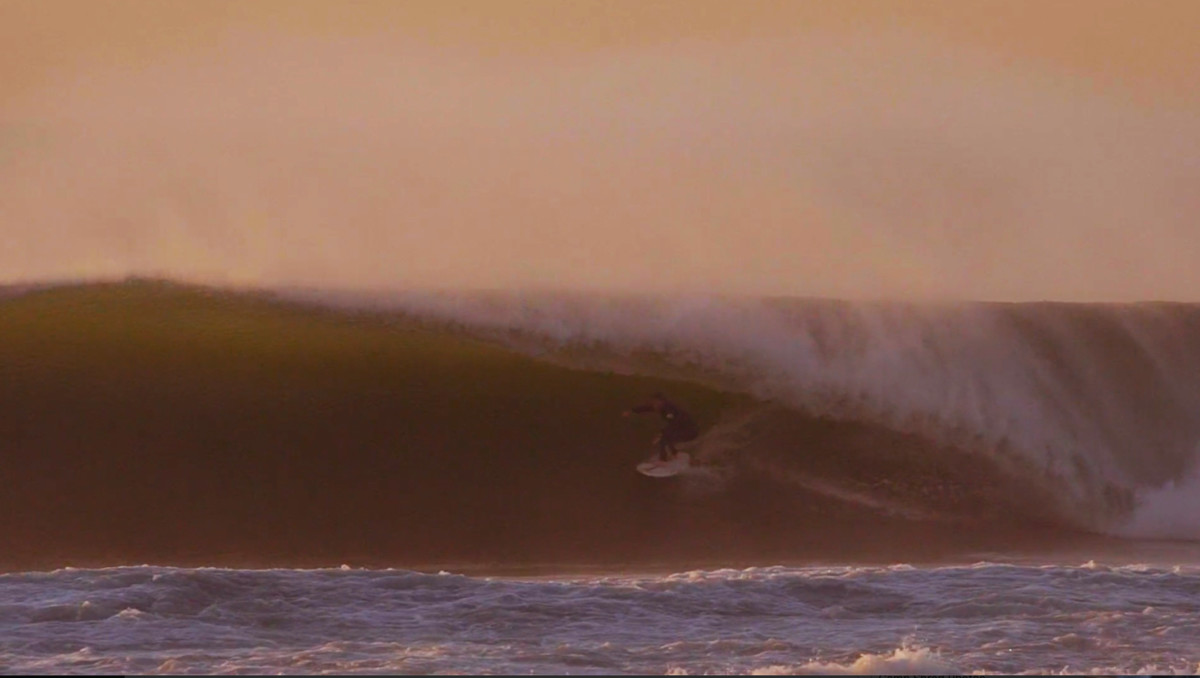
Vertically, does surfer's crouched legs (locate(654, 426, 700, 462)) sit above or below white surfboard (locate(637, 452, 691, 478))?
above

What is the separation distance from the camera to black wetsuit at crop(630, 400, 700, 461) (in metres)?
13.7

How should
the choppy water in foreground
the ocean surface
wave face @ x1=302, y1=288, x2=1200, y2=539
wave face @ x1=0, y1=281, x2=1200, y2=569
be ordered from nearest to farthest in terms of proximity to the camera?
the choppy water in foreground → the ocean surface → wave face @ x1=0, y1=281, x2=1200, y2=569 → wave face @ x1=302, y1=288, x2=1200, y2=539

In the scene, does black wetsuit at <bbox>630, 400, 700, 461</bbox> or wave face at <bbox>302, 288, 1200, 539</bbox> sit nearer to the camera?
black wetsuit at <bbox>630, 400, 700, 461</bbox>

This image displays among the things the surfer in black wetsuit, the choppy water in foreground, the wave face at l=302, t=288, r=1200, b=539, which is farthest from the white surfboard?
the choppy water in foreground


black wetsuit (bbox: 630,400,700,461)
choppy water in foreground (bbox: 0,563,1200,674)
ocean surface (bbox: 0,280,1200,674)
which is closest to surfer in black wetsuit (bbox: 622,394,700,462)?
black wetsuit (bbox: 630,400,700,461)

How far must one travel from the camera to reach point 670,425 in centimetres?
1381

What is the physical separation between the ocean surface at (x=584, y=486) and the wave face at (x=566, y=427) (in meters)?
0.03

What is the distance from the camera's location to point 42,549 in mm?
11609

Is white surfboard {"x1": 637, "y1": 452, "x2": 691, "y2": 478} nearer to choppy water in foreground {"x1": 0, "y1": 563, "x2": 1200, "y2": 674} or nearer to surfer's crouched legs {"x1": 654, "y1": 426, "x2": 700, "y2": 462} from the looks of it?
surfer's crouched legs {"x1": 654, "y1": 426, "x2": 700, "y2": 462}

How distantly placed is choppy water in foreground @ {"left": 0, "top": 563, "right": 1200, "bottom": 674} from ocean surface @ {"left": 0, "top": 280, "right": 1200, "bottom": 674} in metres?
0.03

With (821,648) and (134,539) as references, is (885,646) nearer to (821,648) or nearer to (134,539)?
(821,648)

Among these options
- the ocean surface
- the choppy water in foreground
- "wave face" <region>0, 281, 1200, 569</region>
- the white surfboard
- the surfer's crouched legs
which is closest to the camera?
the choppy water in foreground

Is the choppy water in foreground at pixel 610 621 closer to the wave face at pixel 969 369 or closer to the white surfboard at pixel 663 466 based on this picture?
the white surfboard at pixel 663 466

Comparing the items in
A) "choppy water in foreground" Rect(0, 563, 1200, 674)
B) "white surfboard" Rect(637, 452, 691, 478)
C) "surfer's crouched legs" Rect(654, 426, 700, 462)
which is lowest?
"choppy water in foreground" Rect(0, 563, 1200, 674)
